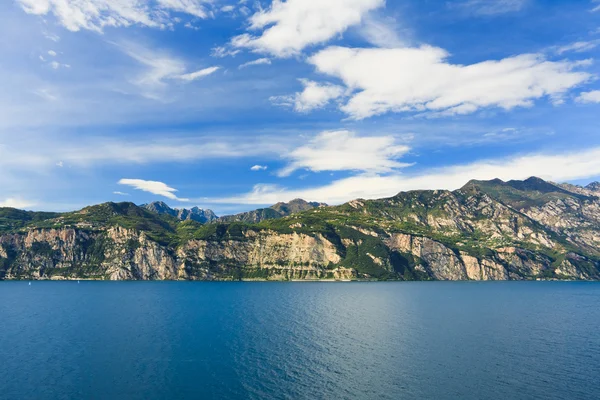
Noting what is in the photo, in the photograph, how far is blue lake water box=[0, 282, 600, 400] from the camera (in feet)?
225

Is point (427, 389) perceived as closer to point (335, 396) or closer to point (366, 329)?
point (335, 396)

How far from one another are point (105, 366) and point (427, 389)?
66988 millimetres

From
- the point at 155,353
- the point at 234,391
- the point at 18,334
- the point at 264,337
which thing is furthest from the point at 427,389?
the point at 18,334

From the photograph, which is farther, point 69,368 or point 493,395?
point 69,368

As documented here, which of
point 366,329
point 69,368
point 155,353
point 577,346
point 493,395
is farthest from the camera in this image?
point 366,329

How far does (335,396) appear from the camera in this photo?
66125mm

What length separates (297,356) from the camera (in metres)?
91.7

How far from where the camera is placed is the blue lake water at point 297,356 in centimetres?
6869

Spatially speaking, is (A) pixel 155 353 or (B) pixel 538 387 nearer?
(B) pixel 538 387

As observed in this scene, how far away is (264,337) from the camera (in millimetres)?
114062

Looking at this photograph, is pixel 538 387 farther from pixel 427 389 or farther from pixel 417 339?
pixel 417 339

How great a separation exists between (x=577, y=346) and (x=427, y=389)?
62100 mm

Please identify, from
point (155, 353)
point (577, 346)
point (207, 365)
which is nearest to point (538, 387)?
point (577, 346)

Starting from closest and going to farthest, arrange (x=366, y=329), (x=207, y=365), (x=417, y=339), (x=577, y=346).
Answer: (x=207, y=365)
(x=577, y=346)
(x=417, y=339)
(x=366, y=329)
